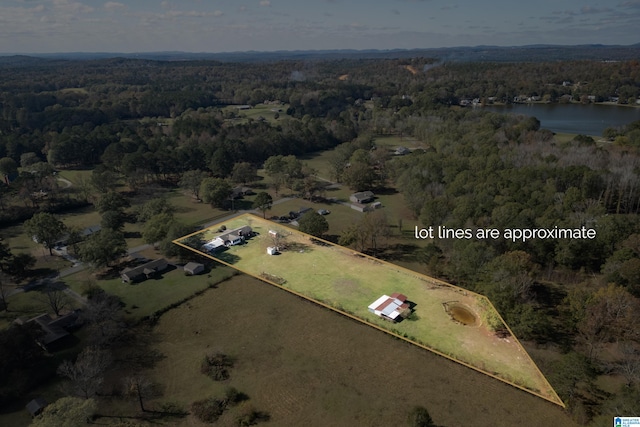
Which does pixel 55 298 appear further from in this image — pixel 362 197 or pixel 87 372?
pixel 362 197

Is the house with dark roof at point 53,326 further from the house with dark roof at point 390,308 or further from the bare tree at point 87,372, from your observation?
the house with dark roof at point 390,308

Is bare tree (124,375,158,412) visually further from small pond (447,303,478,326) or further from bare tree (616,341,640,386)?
bare tree (616,341,640,386)

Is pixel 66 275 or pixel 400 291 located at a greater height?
pixel 400 291

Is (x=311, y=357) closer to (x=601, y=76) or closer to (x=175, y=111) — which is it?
(x=175, y=111)

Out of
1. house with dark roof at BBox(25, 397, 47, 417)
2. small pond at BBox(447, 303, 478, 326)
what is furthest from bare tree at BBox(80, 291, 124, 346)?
small pond at BBox(447, 303, 478, 326)

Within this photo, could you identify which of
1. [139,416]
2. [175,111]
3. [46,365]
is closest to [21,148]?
[175,111]

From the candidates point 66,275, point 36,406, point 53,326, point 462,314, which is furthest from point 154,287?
point 462,314

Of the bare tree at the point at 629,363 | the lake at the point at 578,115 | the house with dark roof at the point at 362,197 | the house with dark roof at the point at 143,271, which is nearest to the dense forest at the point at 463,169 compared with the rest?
the bare tree at the point at 629,363
